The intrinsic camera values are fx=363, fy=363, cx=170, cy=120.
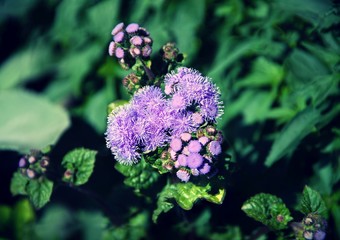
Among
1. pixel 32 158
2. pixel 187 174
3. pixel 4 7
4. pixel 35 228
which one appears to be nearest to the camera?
pixel 187 174

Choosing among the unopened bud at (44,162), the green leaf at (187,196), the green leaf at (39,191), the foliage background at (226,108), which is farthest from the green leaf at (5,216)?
the green leaf at (187,196)

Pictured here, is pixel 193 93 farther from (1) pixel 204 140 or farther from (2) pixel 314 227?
(2) pixel 314 227

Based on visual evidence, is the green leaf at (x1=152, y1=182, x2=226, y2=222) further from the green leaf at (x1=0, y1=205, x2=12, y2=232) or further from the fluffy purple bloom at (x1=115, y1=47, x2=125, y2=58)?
the green leaf at (x1=0, y1=205, x2=12, y2=232)

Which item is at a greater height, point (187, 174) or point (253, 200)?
point (187, 174)

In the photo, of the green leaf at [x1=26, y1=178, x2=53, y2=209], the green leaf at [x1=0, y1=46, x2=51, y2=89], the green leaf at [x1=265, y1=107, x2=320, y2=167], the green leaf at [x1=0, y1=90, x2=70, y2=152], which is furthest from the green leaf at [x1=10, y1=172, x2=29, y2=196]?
the green leaf at [x1=0, y1=46, x2=51, y2=89]

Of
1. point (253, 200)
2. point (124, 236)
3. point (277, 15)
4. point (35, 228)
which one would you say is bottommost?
point (35, 228)

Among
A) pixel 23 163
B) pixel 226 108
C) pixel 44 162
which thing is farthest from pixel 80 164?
pixel 226 108

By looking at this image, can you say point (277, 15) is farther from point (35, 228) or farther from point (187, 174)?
point (35, 228)

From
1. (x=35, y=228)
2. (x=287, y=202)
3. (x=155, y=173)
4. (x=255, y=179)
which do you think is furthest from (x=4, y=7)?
(x=287, y=202)
